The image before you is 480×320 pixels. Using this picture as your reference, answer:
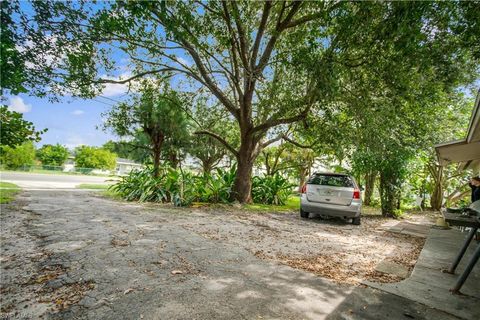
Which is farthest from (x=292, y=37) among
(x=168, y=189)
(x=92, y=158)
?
(x=92, y=158)

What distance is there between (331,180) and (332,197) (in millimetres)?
771

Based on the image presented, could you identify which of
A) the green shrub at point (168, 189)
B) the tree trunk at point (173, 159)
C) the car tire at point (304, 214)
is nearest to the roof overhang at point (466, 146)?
the car tire at point (304, 214)

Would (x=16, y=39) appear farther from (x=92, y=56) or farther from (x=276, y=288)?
(x=276, y=288)

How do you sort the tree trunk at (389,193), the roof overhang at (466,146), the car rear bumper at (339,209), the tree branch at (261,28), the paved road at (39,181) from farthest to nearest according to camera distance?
the paved road at (39,181) < the tree trunk at (389,193) < the tree branch at (261,28) < the car rear bumper at (339,209) < the roof overhang at (466,146)

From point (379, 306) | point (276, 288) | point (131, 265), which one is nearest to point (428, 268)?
point (379, 306)

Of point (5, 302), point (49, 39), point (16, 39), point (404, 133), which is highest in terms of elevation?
point (49, 39)

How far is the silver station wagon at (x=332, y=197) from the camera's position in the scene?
8898mm

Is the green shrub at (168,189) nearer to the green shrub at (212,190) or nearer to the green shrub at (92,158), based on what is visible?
the green shrub at (212,190)

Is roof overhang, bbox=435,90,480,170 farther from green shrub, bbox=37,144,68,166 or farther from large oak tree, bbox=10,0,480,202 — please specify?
green shrub, bbox=37,144,68,166

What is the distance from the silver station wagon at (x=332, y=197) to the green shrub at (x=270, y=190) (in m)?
4.93

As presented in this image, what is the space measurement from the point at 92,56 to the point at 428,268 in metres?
11.1

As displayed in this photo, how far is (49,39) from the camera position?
7.51 metres

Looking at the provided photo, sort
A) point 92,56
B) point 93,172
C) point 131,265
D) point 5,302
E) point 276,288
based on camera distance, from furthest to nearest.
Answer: point 93,172 < point 92,56 < point 131,265 < point 276,288 < point 5,302

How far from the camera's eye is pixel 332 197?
9.00m
